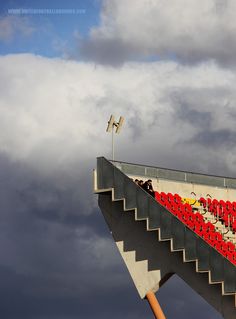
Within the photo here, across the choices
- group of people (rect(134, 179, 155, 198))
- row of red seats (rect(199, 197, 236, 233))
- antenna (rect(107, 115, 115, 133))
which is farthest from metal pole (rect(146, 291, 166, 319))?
antenna (rect(107, 115, 115, 133))

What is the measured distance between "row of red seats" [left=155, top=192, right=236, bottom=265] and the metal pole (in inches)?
223

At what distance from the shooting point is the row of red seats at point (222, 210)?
7300cm

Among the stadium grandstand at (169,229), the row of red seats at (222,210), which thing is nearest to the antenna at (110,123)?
the stadium grandstand at (169,229)

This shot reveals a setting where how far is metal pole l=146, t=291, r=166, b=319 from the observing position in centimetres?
6775

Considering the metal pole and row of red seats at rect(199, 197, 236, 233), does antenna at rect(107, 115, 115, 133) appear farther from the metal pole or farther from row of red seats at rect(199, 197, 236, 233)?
the metal pole

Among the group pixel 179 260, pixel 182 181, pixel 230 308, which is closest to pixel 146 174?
pixel 182 181

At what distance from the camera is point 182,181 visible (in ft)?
245

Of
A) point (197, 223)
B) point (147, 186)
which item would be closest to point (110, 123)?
point (147, 186)

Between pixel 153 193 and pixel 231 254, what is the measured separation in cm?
705

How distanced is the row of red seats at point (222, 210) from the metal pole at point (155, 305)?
8.37m

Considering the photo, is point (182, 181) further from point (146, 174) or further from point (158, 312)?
point (158, 312)

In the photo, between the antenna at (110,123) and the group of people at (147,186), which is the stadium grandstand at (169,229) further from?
the antenna at (110,123)

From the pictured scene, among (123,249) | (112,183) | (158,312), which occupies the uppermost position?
(112,183)

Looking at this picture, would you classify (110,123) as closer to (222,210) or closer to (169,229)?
(169,229)
